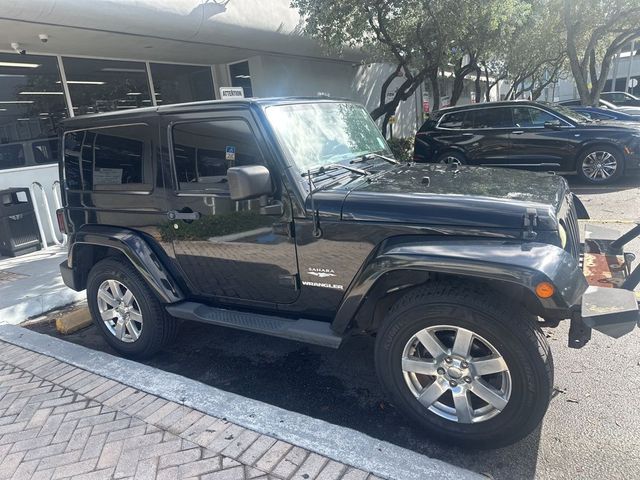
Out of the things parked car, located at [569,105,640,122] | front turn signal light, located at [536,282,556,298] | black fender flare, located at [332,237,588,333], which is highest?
parked car, located at [569,105,640,122]

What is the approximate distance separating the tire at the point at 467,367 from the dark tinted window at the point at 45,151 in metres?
7.89

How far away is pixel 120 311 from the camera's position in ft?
12.3

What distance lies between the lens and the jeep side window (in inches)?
120

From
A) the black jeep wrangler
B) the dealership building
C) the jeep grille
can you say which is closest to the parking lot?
the black jeep wrangler

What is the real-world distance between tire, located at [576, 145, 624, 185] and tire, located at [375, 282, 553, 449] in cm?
770

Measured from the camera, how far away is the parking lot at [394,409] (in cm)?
238

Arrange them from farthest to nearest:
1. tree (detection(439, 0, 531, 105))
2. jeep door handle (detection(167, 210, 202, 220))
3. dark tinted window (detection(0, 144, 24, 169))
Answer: tree (detection(439, 0, 531, 105)), dark tinted window (detection(0, 144, 24, 169)), jeep door handle (detection(167, 210, 202, 220))

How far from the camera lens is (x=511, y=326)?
2.26 meters

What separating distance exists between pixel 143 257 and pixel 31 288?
271cm

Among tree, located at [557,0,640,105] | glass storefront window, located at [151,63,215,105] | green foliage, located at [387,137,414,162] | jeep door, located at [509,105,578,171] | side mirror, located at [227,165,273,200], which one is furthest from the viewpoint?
tree, located at [557,0,640,105]

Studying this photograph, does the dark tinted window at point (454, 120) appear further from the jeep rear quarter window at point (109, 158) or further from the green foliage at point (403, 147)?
the jeep rear quarter window at point (109, 158)

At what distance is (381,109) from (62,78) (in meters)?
7.14

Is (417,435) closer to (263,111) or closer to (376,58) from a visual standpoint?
(263,111)

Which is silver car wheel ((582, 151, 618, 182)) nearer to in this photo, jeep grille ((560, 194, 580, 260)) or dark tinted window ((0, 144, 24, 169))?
jeep grille ((560, 194, 580, 260))
